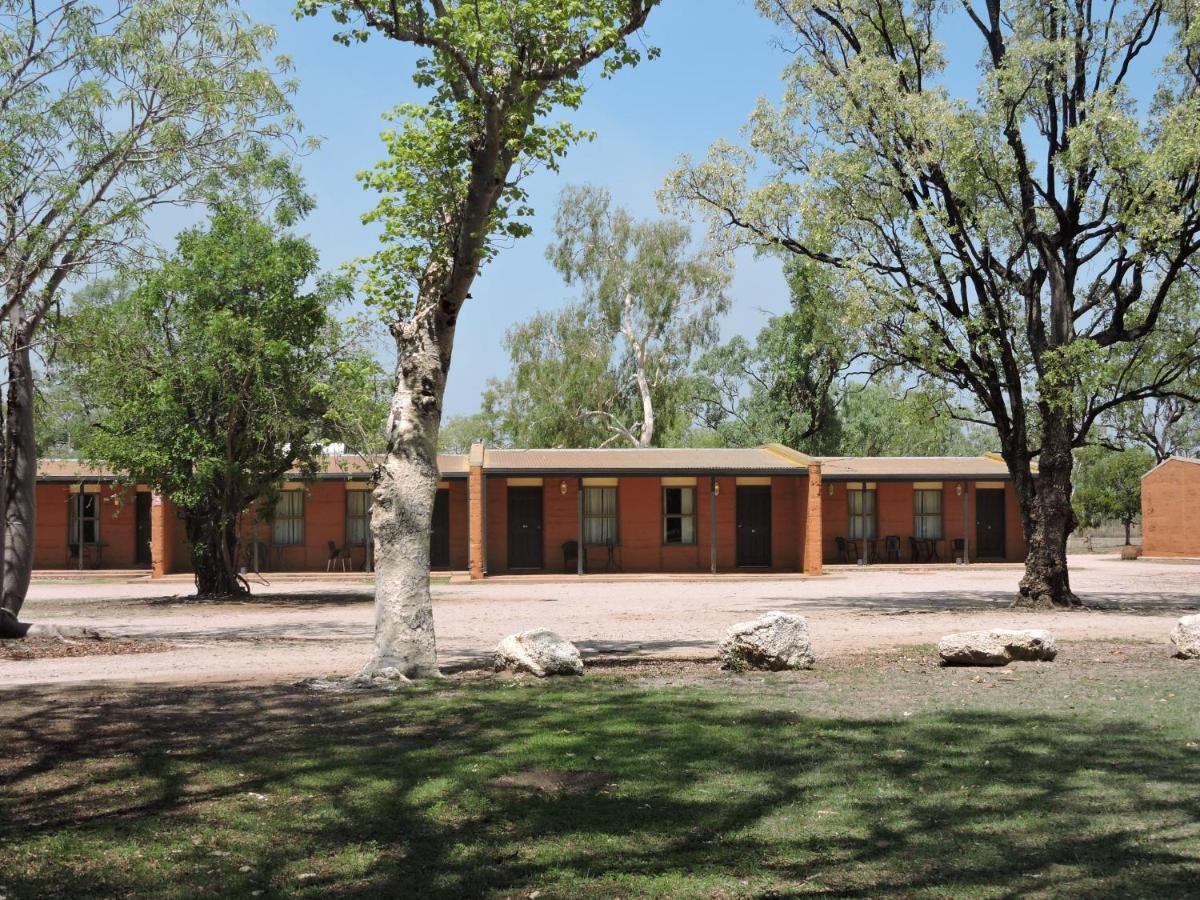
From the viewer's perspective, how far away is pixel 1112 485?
48.1m

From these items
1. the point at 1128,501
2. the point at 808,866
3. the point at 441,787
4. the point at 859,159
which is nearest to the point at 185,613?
the point at 859,159

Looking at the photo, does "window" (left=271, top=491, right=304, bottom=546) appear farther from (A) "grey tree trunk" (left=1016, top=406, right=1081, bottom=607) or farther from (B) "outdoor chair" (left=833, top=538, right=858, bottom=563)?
(A) "grey tree trunk" (left=1016, top=406, right=1081, bottom=607)

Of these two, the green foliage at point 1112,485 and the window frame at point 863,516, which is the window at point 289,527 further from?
the green foliage at point 1112,485

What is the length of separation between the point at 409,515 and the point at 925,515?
1134 inches

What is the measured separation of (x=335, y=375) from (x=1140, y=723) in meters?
17.0

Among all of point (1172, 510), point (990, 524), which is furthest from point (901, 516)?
point (1172, 510)

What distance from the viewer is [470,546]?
31312 millimetres

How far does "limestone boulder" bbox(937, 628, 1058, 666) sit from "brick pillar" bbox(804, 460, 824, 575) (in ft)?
66.6

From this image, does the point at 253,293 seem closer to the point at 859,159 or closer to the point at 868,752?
the point at 859,159

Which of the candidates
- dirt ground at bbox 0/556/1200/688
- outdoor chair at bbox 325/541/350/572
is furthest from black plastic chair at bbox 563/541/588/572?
outdoor chair at bbox 325/541/350/572

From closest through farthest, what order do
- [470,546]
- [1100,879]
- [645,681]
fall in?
[1100,879]
[645,681]
[470,546]

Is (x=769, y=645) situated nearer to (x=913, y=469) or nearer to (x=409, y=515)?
(x=409, y=515)

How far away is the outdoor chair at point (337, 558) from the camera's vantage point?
110ft

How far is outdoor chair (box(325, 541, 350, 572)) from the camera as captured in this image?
1320 inches
